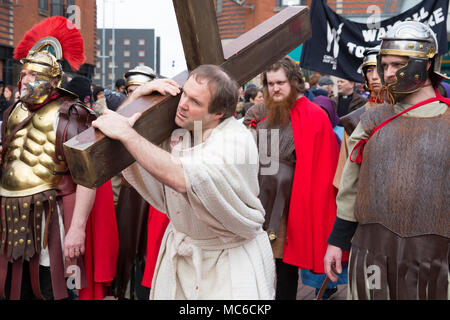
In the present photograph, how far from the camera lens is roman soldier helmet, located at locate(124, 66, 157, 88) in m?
5.23

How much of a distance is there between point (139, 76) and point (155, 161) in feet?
11.9

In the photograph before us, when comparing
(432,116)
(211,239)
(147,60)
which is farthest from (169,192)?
(147,60)

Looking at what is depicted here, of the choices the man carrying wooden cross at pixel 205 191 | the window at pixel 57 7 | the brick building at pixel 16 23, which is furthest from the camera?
the window at pixel 57 7

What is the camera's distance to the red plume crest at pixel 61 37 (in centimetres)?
374

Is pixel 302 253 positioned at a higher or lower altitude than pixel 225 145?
lower

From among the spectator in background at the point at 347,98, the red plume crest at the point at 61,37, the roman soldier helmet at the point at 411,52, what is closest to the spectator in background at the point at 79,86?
the red plume crest at the point at 61,37

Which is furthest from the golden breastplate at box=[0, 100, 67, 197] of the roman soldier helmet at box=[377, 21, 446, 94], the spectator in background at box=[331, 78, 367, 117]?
the spectator in background at box=[331, 78, 367, 117]

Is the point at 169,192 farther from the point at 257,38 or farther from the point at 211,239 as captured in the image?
the point at 257,38

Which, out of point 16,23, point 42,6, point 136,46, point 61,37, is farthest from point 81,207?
point 42,6

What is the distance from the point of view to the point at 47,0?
814 inches

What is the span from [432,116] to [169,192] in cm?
129

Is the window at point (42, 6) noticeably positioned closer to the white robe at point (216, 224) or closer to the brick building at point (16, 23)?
the brick building at point (16, 23)

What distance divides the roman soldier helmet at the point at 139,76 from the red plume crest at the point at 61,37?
1.36 metres

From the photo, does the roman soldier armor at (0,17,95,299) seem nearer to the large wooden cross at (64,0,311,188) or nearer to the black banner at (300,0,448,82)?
the large wooden cross at (64,0,311,188)
